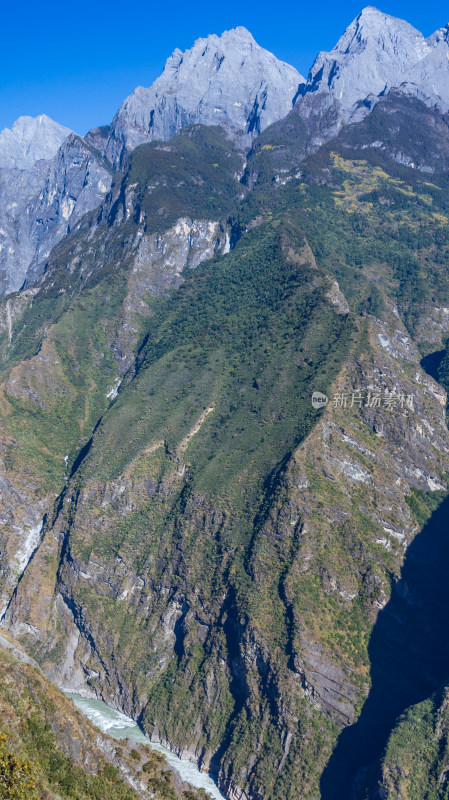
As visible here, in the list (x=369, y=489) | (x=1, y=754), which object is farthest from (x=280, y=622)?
(x=1, y=754)

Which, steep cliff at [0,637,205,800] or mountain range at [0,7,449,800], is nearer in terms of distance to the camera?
steep cliff at [0,637,205,800]

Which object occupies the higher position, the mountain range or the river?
the mountain range

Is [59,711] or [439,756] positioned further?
[439,756]

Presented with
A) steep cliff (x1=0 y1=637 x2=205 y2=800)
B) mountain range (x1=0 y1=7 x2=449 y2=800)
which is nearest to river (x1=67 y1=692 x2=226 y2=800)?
mountain range (x1=0 y1=7 x2=449 y2=800)

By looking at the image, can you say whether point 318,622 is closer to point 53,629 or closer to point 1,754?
point 53,629

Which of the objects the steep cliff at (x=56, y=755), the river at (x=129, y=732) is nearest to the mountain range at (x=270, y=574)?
the river at (x=129, y=732)

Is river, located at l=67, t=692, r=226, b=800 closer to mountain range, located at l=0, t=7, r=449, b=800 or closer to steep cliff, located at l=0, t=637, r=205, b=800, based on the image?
mountain range, located at l=0, t=7, r=449, b=800

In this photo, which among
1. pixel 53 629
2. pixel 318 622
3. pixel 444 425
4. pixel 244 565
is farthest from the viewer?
pixel 444 425

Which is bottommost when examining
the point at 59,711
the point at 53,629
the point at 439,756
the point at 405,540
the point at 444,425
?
the point at 53,629
